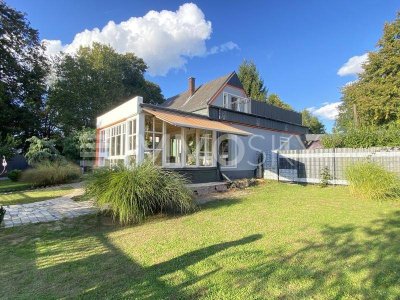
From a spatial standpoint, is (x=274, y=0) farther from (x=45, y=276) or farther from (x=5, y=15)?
(x=5, y=15)

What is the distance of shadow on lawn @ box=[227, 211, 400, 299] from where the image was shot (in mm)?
3725

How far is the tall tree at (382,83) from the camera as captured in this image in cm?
2633

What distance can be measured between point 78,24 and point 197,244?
78.7 ft

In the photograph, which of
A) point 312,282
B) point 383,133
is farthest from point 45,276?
point 383,133

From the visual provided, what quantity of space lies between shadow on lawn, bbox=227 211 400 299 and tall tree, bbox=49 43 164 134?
34.0 m

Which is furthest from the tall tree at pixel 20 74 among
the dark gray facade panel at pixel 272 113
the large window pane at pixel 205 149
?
the dark gray facade panel at pixel 272 113

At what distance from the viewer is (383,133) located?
15.6 m

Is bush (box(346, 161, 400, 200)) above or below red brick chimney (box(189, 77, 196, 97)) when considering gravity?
below

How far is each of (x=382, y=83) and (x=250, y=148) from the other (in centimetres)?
1861

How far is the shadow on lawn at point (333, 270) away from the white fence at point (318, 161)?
992cm

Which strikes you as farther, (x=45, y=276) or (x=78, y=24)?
(x=78, y=24)

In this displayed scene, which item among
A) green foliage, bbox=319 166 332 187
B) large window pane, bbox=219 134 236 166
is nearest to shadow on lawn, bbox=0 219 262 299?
green foliage, bbox=319 166 332 187

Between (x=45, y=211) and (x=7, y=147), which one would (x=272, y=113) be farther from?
(x=7, y=147)

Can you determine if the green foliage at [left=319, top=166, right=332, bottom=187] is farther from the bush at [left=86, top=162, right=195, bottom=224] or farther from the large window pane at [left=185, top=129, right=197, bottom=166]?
the bush at [left=86, top=162, right=195, bottom=224]
